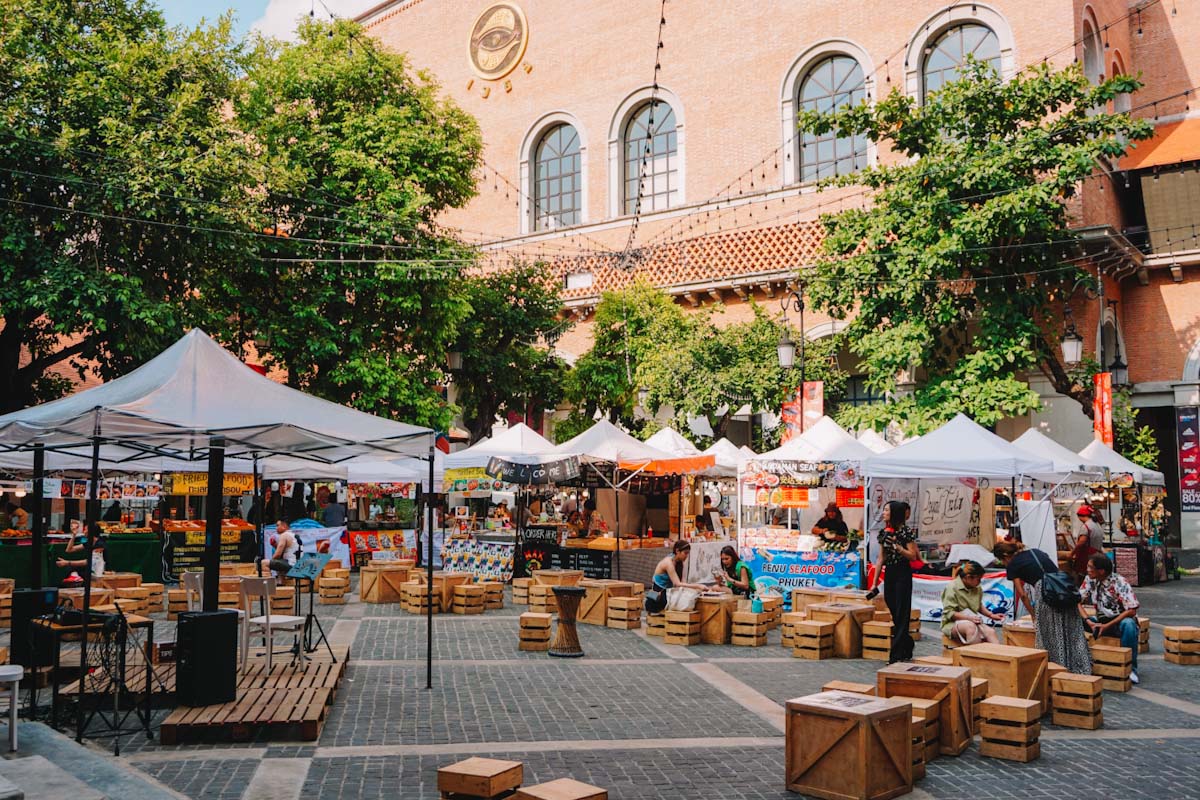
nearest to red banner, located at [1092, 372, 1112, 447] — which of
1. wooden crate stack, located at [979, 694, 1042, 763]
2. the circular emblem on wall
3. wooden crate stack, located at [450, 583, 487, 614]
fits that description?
wooden crate stack, located at [450, 583, 487, 614]

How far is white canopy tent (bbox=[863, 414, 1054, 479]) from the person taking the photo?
15148 mm

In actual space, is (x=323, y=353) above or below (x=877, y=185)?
below

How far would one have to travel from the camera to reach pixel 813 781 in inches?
266

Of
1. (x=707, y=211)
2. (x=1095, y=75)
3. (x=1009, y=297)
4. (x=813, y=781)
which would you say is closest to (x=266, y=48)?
(x=707, y=211)

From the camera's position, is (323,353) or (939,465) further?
(323,353)

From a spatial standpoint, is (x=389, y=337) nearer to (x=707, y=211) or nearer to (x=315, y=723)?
(x=707, y=211)

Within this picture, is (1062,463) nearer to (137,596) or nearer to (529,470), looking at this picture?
(529,470)

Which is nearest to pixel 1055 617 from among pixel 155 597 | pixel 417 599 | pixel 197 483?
pixel 417 599

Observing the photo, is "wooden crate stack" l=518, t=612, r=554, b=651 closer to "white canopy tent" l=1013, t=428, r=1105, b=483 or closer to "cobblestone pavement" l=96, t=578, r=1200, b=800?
"cobblestone pavement" l=96, t=578, r=1200, b=800

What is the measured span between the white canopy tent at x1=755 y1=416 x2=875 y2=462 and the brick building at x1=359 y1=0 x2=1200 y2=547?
9898 mm

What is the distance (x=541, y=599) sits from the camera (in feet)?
51.9

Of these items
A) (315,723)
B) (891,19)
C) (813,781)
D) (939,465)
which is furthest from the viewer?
(891,19)

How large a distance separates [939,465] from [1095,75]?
58.4 ft

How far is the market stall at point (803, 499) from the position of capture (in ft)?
54.0
